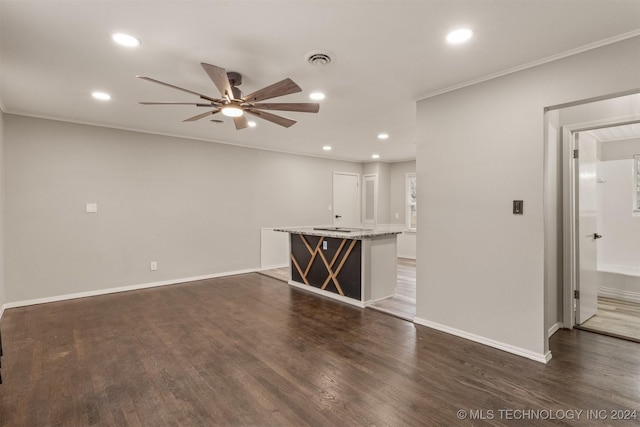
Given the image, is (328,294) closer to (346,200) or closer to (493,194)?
(493,194)

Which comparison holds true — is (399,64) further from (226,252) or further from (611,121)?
(226,252)

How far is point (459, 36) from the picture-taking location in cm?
223

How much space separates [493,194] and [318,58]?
6.38 ft

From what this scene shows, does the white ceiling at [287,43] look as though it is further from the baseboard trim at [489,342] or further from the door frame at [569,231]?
the baseboard trim at [489,342]

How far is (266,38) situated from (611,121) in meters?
3.21

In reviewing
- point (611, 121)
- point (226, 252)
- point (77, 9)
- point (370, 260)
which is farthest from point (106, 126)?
point (611, 121)

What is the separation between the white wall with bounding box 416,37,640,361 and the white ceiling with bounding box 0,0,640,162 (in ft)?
0.62

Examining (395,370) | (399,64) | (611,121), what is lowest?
(395,370)

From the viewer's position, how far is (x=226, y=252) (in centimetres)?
593

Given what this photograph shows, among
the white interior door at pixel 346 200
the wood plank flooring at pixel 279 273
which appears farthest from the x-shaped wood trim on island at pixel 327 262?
the white interior door at pixel 346 200

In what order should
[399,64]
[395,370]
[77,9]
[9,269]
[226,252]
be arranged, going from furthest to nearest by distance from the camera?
1. [226,252]
2. [9,269]
3. [399,64]
4. [395,370]
5. [77,9]

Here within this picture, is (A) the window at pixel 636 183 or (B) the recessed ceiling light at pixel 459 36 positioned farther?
(A) the window at pixel 636 183

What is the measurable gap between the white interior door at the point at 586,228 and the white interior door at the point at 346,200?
5041mm

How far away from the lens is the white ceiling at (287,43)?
6.33 ft
